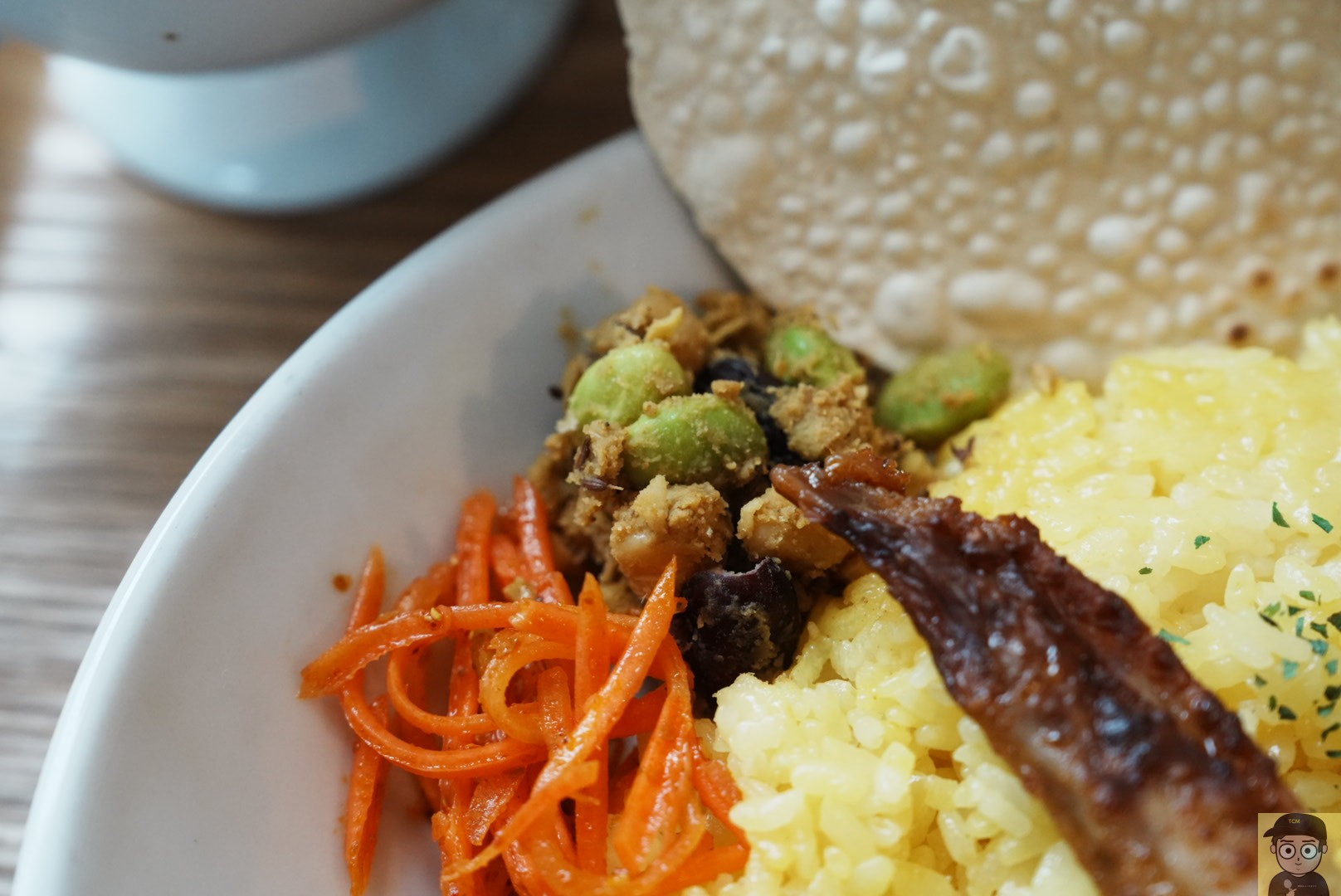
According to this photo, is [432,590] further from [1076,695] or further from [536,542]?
[1076,695]

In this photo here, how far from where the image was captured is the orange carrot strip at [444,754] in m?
1.73

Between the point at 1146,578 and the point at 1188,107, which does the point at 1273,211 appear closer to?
the point at 1188,107

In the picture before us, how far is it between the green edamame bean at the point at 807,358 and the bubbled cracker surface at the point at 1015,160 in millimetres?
165

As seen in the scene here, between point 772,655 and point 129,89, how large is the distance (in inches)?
92.4

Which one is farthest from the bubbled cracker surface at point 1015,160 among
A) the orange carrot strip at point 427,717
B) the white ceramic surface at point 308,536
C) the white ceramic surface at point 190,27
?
the orange carrot strip at point 427,717

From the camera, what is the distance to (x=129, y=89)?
2.82 m

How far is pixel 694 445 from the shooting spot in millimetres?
1860

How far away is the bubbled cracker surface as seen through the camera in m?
2.11

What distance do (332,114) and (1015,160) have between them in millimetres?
1677

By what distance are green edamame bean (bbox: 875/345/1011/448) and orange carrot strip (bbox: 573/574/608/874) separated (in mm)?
819

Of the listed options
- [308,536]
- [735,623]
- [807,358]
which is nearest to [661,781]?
[735,623]

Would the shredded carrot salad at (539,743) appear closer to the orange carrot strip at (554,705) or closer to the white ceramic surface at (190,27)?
the orange carrot strip at (554,705)

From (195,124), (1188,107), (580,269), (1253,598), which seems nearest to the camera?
(1253,598)

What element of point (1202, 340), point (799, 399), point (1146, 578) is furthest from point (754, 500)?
point (1202, 340)
